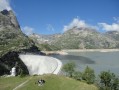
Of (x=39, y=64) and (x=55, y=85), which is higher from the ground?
(x=39, y=64)

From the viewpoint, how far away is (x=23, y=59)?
652 feet

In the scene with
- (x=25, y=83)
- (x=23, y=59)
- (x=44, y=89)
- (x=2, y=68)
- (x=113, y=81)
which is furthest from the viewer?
(x=23, y=59)

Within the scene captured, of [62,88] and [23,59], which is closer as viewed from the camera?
[62,88]

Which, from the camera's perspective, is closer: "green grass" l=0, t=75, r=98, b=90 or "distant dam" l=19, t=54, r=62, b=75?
"green grass" l=0, t=75, r=98, b=90

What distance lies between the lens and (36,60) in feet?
590

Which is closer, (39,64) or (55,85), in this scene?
(55,85)

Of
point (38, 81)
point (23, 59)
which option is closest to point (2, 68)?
point (23, 59)

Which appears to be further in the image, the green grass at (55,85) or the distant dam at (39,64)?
the distant dam at (39,64)

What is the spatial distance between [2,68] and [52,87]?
9645cm

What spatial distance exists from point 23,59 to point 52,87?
137 metres

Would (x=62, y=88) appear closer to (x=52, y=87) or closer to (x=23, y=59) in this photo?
(x=52, y=87)

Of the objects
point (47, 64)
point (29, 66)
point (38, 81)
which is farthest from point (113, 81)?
point (29, 66)

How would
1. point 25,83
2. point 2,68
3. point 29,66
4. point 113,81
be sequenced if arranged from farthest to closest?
point 29,66 → point 2,68 → point 113,81 → point 25,83

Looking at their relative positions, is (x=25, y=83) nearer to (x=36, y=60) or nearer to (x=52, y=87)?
(x=52, y=87)
